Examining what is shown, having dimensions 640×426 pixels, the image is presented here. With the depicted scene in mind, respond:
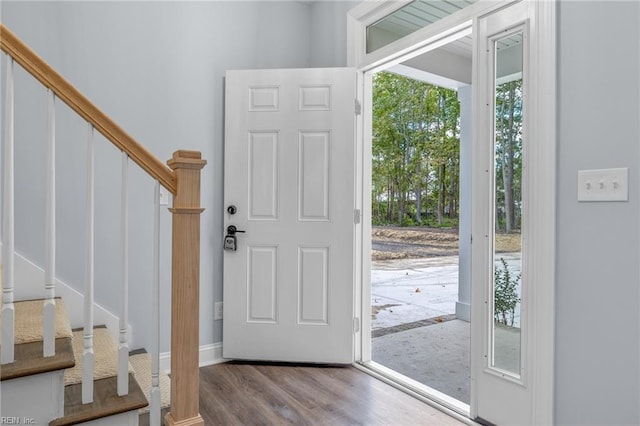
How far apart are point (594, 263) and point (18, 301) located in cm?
284

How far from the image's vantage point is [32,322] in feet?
5.85

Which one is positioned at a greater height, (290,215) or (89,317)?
(290,215)

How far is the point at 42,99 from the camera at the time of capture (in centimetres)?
240

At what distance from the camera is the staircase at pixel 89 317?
1341mm

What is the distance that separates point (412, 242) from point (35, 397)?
8263 mm

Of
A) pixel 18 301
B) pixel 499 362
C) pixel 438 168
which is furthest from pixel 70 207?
pixel 438 168

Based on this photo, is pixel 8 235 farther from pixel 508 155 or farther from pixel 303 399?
pixel 508 155

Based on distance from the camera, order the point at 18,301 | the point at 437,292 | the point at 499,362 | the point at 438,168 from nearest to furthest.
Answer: the point at 499,362, the point at 18,301, the point at 437,292, the point at 438,168

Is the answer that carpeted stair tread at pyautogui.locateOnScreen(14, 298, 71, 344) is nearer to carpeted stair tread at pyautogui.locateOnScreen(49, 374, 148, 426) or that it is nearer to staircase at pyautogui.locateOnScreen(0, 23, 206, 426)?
staircase at pyautogui.locateOnScreen(0, 23, 206, 426)

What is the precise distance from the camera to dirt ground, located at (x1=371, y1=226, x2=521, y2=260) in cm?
849

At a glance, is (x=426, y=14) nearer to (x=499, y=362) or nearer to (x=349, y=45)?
(x=349, y=45)

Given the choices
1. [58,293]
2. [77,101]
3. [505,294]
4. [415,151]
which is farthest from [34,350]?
[415,151]

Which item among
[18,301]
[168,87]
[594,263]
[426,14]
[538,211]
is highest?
[426,14]

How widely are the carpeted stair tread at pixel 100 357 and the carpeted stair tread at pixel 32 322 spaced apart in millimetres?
173
